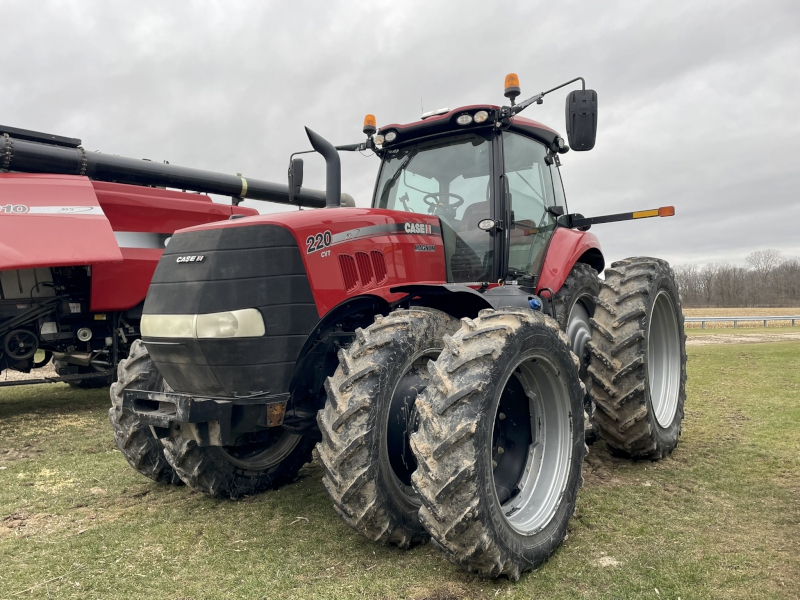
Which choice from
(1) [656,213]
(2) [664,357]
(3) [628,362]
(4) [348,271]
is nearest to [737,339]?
(2) [664,357]

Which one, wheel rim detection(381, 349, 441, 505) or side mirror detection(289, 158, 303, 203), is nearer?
wheel rim detection(381, 349, 441, 505)

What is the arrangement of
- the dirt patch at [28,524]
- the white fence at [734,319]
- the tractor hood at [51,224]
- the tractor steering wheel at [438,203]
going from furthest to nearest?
the white fence at [734,319]
the tractor hood at [51,224]
the tractor steering wheel at [438,203]
the dirt patch at [28,524]

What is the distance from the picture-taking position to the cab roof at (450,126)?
13.1ft

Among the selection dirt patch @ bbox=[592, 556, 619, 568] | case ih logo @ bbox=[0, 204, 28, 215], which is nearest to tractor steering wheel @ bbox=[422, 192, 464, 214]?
dirt patch @ bbox=[592, 556, 619, 568]

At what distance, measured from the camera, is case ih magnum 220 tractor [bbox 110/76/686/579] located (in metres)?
2.73

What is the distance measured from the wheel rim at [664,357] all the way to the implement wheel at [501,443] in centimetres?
206

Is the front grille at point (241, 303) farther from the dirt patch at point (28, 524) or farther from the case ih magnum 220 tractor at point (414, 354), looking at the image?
the dirt patch at point (28, 524)

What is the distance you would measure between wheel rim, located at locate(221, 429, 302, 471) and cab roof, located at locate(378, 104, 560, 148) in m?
2.24

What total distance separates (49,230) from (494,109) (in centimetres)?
456

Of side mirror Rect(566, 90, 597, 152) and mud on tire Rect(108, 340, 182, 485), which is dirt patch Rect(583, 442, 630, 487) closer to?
side mirror Rect(566, 90, 597, 152)

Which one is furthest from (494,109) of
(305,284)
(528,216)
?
(305,284)

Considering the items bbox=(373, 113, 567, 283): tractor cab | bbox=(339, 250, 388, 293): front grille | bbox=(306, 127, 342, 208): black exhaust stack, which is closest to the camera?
bbox=(339, 250, 388, 293): front grille

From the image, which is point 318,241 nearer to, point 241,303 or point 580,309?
point 241,303

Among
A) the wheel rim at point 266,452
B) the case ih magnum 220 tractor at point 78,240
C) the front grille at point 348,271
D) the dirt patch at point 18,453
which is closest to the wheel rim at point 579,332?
the front grille at point 348,271
